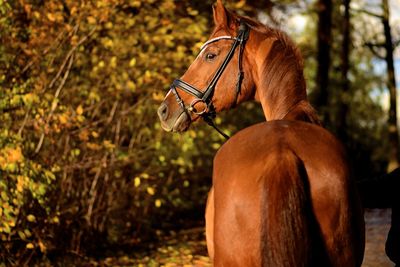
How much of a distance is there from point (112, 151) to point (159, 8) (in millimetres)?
2310

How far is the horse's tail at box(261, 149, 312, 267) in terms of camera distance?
272 cm

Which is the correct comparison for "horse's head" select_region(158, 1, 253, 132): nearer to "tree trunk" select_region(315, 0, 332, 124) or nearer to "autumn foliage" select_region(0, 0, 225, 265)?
"autumn foliage" select_region(0, 0, 225, 265)

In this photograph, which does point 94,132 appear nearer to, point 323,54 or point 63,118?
point 63,118

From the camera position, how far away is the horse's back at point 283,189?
2840mm

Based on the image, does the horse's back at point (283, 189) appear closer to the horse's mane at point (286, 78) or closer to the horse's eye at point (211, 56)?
the horse's mane at point (286, 78)

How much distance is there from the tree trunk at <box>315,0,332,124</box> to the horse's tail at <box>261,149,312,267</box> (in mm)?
15458

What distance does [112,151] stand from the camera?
8383 mm

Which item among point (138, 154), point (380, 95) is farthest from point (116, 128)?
point (380, 95)

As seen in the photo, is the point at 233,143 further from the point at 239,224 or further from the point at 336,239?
the point at 336,239

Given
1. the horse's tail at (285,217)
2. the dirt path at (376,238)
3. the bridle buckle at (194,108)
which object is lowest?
the dirt path at (376,238)

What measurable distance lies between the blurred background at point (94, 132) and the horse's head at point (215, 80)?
250cm

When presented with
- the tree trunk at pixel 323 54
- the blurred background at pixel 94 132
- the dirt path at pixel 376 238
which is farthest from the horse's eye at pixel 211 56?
the tree trunk at pixel 323 54

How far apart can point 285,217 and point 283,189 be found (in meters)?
0.13

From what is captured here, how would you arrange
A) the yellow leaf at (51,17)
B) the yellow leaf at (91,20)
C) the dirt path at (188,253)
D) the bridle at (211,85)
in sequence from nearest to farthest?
the bridle at (211,85) < the yellow leaf at (51,17) < the yellow leaf at (91,20) < the dirt path at (188,253)
